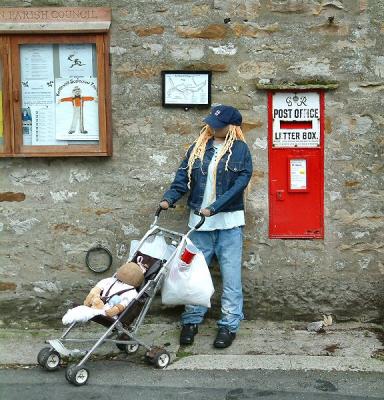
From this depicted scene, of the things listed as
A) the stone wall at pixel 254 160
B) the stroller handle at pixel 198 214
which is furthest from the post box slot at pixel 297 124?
the stroller handle at pixel 198 214

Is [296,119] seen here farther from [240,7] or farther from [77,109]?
[77,109]

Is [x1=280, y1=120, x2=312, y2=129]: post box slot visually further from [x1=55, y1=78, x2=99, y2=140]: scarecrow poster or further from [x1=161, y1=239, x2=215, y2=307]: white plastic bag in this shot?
[x1=55, y1=78, x2=99, y2=140]: scarecrow poster

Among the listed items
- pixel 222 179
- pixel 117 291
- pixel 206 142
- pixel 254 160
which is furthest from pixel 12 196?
pixel 254 160

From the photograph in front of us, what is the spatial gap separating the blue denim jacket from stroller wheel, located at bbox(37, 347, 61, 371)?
1537mm

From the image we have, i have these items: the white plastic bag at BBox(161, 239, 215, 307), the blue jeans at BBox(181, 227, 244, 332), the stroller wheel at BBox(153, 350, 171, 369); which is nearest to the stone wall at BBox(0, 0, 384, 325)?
the blue jeans at BBox(181, 227, 244, 332)

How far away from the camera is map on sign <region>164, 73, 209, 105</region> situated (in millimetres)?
6551

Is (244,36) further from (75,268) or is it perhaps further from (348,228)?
(75,268)

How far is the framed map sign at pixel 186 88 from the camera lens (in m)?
6.55

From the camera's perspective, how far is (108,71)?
21.4 feet

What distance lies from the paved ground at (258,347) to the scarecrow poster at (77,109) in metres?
1.71

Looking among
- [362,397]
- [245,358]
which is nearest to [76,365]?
[245,358]

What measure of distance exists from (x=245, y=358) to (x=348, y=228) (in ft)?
Answer: 5.02

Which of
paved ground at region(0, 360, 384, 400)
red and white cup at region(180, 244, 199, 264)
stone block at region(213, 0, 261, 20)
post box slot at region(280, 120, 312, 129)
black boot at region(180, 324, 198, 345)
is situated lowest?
paved ground at region(0, 360, 384, 400)

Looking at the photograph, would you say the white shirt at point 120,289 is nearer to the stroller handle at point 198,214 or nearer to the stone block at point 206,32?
the stroller handle at point 198,214
